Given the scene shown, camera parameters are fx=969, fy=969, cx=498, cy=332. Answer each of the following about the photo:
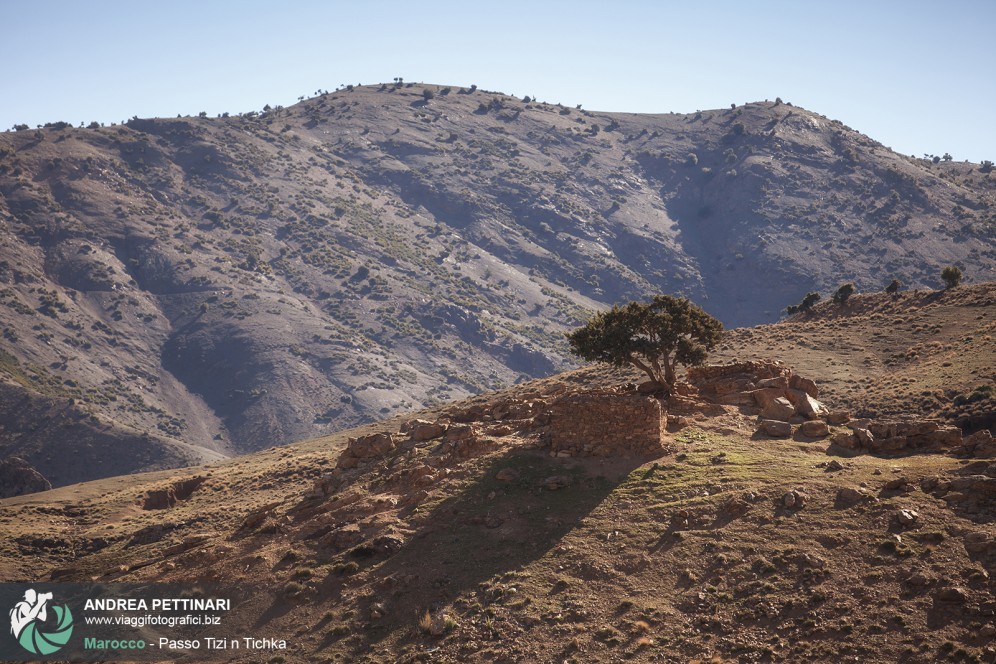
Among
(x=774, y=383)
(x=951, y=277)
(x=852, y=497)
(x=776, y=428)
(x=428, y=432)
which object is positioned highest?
(x=951, y=277)

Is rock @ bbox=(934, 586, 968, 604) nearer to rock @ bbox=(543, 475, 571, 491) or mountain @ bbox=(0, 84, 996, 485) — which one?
rock @ bbox=(543, 475, 571, 491)

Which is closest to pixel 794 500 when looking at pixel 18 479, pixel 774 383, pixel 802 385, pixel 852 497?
pixel 852 497

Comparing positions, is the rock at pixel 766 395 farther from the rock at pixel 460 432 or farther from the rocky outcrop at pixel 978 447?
the rock at pixel 460 432

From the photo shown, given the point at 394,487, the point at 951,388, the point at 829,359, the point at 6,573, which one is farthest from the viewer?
the point at 829,359

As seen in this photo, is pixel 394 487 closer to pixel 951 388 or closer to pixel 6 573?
pixel 6 573

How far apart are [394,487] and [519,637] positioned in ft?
35.6

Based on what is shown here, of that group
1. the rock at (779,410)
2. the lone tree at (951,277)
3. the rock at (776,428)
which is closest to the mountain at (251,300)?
the lone tree at (951,277)

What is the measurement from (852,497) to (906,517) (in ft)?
6.60

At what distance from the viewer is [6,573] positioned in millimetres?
41344

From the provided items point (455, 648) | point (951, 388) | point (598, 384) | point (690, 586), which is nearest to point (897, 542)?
point (690, 586)

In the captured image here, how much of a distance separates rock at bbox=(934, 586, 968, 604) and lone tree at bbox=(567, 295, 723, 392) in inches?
662

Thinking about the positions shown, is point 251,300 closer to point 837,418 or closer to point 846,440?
point 837,418

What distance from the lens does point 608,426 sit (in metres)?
35.7

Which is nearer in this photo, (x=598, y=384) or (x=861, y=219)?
(x=598, y=384)
